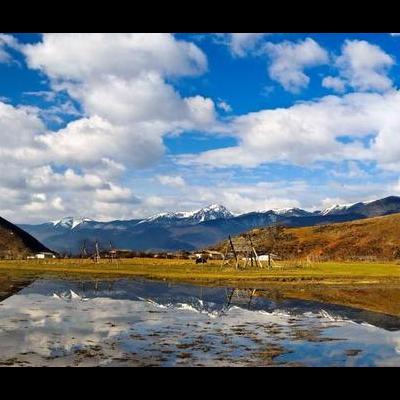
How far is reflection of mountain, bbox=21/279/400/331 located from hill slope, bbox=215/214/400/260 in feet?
341

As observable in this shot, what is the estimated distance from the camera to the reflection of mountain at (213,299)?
32.4 m

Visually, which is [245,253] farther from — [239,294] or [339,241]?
[339,241]

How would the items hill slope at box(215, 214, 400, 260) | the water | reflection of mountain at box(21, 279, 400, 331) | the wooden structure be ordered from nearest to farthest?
the water
reflection of mountain at box(21, 279, 400, 331)
the wooden structure
hill slope at box(215, 214, 400, 260)

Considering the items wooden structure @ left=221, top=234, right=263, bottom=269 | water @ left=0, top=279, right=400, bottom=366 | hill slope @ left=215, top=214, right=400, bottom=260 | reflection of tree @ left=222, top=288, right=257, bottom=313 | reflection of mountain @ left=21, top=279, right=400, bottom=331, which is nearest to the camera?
water @ left=0, top=279, right=400, bottom=366

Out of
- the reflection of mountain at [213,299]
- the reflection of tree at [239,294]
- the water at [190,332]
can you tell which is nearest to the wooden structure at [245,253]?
the reflection of mountain at [213,299]

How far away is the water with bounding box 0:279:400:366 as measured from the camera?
19.2 m

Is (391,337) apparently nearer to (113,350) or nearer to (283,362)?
(283,362)

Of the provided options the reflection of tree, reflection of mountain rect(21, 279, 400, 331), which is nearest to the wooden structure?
reflection of mountain rect(21, 279, 400, 331)

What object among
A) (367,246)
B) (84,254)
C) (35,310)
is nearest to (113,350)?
(35,310)

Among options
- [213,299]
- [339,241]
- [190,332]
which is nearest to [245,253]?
[213,299]

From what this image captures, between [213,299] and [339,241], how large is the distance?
13709cm

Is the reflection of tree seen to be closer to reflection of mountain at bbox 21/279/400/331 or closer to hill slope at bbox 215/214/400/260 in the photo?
reflection of mountain at bbox 21/279/400/331
